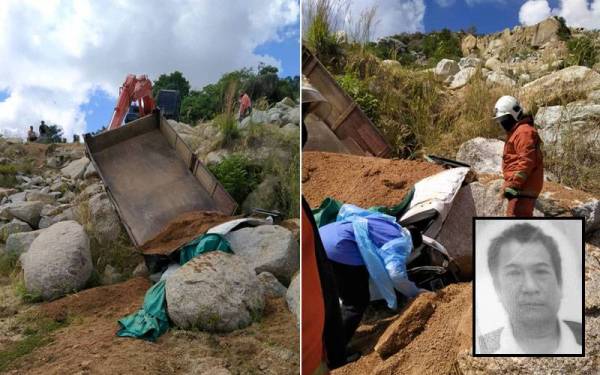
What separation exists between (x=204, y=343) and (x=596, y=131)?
2.45 m

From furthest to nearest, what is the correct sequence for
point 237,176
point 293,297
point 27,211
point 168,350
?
point 27,211 → point 237,176 → point 293,297 → point 168,350

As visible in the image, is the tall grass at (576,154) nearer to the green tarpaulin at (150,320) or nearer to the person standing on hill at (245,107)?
the green tarpaulin at (150,320)

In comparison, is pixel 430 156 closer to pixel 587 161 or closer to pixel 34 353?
pixel 587 161

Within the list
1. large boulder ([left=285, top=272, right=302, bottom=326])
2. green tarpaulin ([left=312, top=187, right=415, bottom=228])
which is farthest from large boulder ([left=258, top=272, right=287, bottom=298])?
green tarpaulin ([left=312, top=187, right=415, bottom=228])

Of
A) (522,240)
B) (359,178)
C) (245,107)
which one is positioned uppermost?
(245,107)

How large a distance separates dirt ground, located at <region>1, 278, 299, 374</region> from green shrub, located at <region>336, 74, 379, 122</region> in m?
1.63

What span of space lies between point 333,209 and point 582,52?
1387mm

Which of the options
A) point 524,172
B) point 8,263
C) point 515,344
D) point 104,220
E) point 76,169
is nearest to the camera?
point 515,344

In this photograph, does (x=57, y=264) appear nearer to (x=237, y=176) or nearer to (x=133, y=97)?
(x=237, y=176)

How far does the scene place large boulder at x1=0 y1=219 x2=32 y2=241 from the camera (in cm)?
554

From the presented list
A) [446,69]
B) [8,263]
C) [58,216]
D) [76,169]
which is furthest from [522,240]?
[76,169]

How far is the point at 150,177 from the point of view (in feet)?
17.6

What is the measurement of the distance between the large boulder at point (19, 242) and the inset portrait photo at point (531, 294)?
4.04 meters

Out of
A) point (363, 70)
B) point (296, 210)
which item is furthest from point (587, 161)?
point (296, 210)
